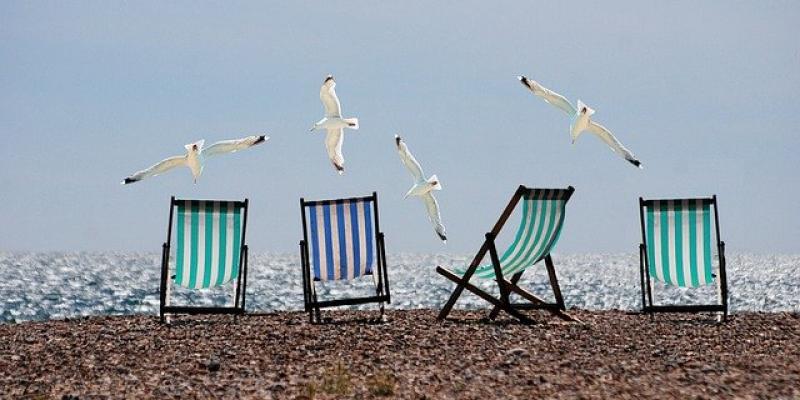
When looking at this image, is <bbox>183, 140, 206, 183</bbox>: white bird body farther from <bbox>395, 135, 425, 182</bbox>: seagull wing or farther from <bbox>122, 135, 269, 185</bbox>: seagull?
<bbox>395, 135, 425, 182</bbox>: seagull wing

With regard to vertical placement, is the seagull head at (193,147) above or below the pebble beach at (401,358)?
above

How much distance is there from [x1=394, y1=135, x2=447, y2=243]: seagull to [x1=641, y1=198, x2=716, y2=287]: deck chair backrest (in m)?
1.63

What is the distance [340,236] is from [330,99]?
105 centimetres

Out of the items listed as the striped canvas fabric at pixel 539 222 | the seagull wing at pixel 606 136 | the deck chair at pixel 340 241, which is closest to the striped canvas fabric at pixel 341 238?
the deck chair at pixel 340 241

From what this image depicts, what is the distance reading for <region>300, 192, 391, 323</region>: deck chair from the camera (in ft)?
→ 26.9

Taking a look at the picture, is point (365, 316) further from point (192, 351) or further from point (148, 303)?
point (148, 303)

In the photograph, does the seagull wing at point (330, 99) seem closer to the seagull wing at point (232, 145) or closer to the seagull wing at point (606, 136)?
the seagull wing at point (232, 145)

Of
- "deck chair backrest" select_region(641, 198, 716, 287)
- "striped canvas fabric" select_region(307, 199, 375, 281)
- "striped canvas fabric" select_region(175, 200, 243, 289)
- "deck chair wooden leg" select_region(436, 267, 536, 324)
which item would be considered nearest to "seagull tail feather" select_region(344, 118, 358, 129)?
"striped canvas fabric" select_region(307, 199, 375, 281)

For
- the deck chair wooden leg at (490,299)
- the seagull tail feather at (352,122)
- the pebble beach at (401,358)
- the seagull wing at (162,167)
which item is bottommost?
the pebble beach at (401,358)

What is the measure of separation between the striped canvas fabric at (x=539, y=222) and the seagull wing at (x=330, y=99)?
1.59 metres

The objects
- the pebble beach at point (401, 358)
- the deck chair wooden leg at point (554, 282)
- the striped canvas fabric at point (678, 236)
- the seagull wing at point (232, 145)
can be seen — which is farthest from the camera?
the striped canvas fabric at point (678, 236)

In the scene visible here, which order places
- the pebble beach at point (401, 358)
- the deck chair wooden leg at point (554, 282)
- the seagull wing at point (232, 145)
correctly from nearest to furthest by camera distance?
the pebble beach at point (401, 358)
the seagull wing at point (232, 145)
the deck chair wooden leg at point (554, 282)

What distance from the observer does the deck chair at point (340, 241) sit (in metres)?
8.20

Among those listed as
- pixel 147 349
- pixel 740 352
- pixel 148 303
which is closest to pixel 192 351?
pixel 147 349
